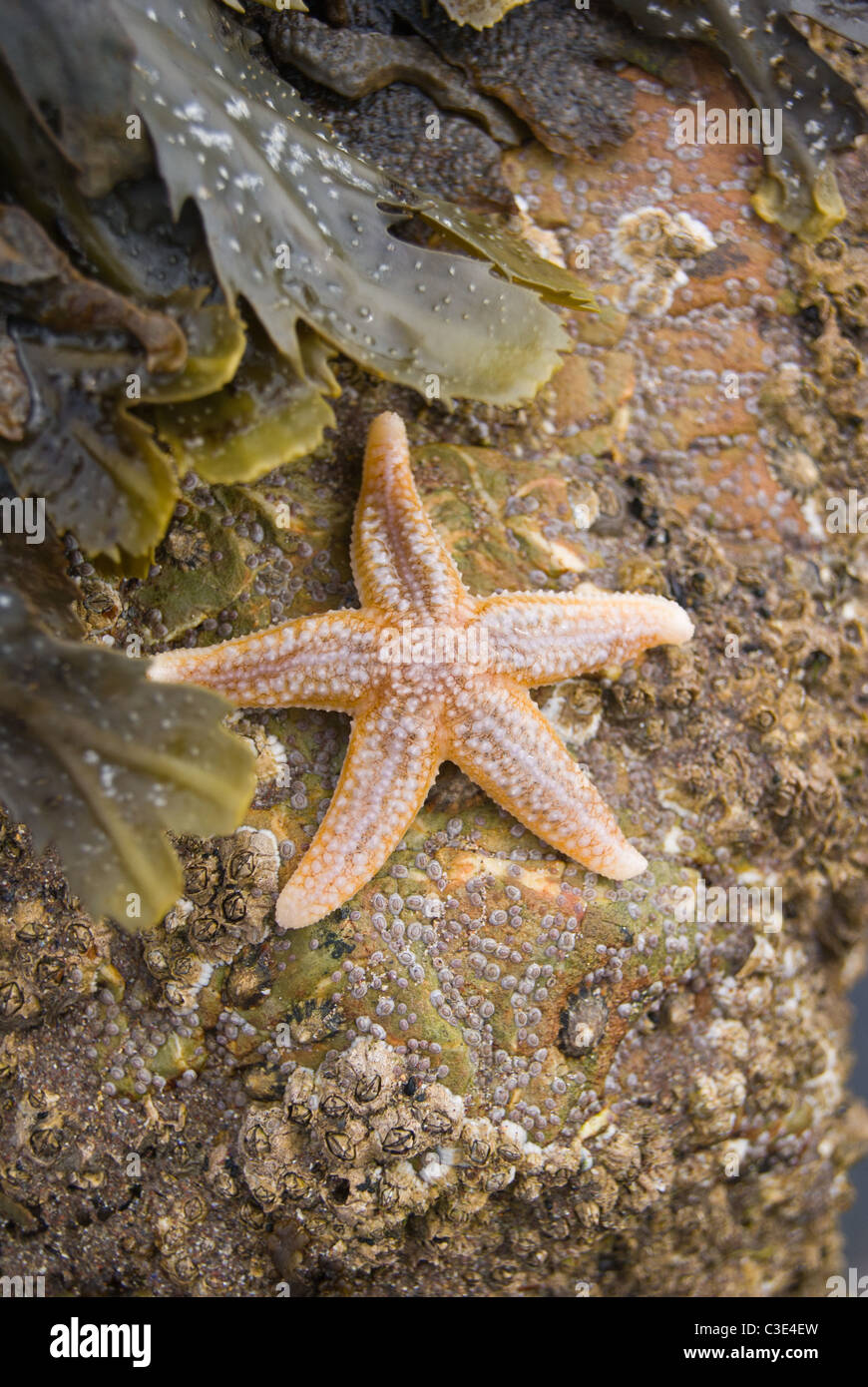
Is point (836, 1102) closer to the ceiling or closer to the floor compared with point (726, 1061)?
closer to the floor

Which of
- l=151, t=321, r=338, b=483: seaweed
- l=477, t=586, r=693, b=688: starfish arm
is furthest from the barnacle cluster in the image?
l=477, t=586, r=693, b=688: starfish arm

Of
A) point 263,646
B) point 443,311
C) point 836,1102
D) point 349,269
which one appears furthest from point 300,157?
point 836,1102

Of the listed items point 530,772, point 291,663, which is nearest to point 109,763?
point 291,663

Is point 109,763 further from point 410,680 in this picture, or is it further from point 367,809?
A: point 410,680

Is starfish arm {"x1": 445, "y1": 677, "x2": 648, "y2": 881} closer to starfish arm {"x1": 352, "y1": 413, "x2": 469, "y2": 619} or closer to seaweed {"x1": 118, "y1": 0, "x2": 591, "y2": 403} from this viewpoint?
starfish arm {"x1": 352, "y1": 413, "x2": 469, "y2": 619}

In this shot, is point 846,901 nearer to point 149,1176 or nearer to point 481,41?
point 149,1176

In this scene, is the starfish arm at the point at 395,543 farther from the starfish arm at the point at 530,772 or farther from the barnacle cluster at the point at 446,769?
the starfish arm at the point at 530,772

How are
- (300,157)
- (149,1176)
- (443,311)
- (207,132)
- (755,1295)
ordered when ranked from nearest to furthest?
(207,132) < (300,157) < (443,311) < (149,1176) < (755,1295)
